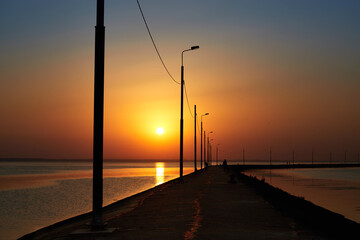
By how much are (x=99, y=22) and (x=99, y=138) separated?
11.3 ft

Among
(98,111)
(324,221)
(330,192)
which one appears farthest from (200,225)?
(330,192)

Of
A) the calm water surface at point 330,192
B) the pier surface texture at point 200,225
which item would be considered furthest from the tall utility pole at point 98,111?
the calm water surface at point 330,192

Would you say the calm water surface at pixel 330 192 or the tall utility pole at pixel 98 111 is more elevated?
the tall utility pole at pixel 98 111

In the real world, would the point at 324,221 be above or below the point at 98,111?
below

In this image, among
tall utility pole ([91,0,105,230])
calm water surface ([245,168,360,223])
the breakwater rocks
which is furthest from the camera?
calm water surface ([245,168,360,223])

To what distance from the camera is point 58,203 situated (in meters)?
34.5

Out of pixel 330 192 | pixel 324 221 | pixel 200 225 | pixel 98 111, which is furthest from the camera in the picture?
pixel 330 192

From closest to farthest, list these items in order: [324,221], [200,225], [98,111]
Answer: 1. [98,111]
2. [200,225]
3. [324,221]

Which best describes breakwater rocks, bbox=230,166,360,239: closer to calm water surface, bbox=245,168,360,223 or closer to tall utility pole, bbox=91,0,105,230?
tall utility pole, bbox=91,0,105,230

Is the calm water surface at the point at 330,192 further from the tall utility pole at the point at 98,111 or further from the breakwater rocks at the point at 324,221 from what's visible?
the tall utility pole at the point at 98,111

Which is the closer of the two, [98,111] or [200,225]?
[98,111]

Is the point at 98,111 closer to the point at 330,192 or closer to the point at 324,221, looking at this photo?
the point at 324,221

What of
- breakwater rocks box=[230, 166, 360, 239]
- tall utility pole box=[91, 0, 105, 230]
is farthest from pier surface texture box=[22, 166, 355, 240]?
tall utility pole box=[91, 0, 105, 230]

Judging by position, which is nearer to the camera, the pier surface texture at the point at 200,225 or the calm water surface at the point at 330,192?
the pier surface texture at the point at 200,225
